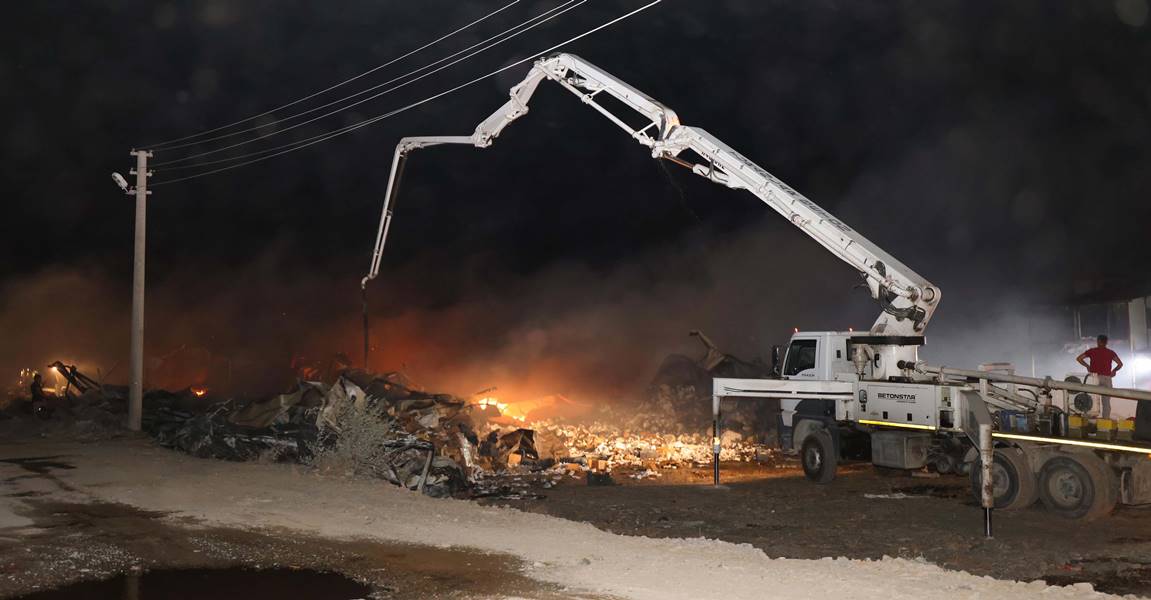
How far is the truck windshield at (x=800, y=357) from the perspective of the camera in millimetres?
17703

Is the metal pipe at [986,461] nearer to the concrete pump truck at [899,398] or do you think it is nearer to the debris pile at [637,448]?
the concrete pump truck at [899,398]

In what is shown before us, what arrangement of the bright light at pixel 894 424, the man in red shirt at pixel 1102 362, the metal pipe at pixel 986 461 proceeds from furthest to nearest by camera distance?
the man in red shirt at pixel 1102 362 < the bright light at pixel 894 424 < the metal pipe at pixel 986 461

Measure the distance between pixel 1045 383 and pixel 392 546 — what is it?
31.8ft

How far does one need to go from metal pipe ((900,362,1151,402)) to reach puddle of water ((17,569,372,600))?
952 cm

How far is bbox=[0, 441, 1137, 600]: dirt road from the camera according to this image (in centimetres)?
717

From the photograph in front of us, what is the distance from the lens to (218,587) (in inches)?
293

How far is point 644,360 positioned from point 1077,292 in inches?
699

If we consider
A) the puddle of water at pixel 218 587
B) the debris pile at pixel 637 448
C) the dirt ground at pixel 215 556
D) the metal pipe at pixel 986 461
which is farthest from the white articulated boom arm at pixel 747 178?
the puddle of water at pixel 218 587

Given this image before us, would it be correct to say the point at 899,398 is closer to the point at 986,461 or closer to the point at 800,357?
the point at 800,357

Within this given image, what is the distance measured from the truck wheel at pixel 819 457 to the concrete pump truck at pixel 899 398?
0.08 feet

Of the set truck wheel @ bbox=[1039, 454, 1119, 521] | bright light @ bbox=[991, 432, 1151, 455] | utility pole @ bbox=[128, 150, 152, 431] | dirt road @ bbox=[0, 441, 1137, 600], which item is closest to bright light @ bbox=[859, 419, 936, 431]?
bright light @ bbox=[991, 432, 1151, 455]

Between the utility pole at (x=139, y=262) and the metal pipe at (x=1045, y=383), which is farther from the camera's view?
the utility pole at (x=139, y=262)

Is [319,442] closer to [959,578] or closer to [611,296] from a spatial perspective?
[959,578]

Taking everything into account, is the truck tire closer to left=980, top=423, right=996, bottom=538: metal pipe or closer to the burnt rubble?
left=980, top=423, right=996, bottom=538: metal pipe
